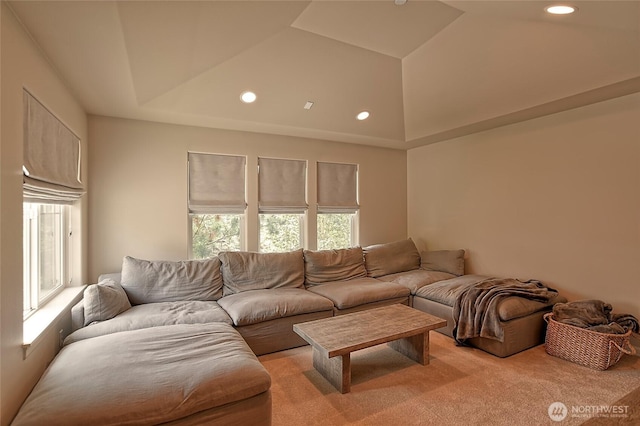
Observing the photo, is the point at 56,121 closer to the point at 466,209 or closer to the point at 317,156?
the point at 317,156

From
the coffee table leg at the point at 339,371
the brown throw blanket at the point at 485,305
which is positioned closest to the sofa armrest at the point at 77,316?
the coffee table leg at the point at 339,371

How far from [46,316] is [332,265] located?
2800mm

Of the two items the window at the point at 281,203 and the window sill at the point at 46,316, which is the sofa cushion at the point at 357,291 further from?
the window sill at the point at 46,316

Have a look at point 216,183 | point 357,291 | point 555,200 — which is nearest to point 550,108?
point 555,200

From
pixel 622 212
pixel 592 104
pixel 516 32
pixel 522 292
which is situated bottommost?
pixel 522 292

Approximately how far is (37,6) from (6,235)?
123 cm

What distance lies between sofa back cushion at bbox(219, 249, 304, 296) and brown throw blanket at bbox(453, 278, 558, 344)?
178 centimetres

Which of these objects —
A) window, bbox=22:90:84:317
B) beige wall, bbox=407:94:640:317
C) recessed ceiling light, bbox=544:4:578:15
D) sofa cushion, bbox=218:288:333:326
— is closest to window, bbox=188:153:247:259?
sofa cushion, bbox=218:288:333:326

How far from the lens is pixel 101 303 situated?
101 inches

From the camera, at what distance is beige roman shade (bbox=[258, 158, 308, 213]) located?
165 inches

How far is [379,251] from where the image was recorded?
4.52m

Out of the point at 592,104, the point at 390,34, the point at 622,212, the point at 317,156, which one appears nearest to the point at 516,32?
the point at 390,34

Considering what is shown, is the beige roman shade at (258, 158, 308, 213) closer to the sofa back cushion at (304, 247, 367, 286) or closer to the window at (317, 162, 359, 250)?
the window at (317, 162, 359, 250)

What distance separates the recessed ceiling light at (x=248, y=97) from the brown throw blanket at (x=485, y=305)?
9.59ft
